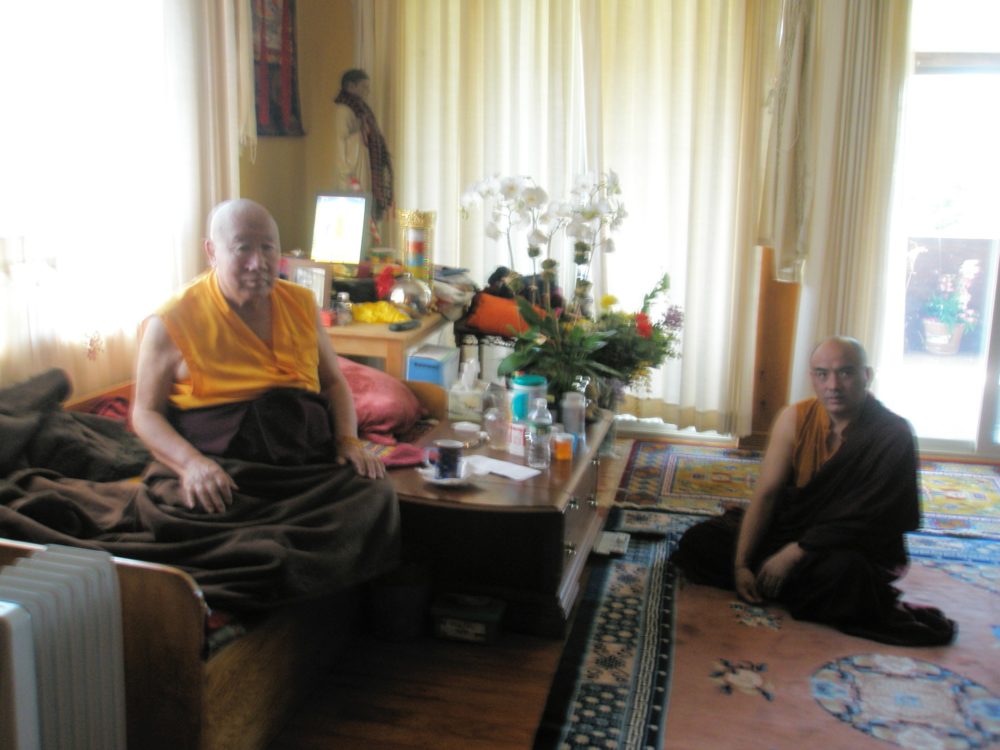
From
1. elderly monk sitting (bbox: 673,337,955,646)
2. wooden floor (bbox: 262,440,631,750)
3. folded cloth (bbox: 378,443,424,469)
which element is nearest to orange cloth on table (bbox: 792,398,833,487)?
elderly monk sitting (bbox: 673,337,955,646)

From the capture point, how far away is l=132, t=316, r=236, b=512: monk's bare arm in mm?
2240

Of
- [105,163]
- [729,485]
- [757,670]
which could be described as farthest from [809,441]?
[105,163]

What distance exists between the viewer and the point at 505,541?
107 inches

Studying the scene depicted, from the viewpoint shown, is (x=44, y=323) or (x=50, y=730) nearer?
(x=50, y=730)

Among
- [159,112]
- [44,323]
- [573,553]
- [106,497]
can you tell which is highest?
[159,112]

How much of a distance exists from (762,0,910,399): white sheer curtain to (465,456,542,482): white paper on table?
6.30 ft

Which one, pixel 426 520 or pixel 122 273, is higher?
pixel 122 273

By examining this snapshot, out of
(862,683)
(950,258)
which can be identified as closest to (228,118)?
(862,683)

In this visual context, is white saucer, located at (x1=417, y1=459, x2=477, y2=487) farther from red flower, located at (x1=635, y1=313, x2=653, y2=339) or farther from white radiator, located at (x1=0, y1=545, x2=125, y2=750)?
red flower, located at (x1=635, y1=313, x2=653, y2=339)

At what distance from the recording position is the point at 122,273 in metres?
3.16

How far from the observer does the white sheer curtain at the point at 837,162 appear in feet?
13.5

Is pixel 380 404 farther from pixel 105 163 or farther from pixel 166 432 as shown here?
pixel 105 163

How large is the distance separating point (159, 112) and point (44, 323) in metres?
0.85

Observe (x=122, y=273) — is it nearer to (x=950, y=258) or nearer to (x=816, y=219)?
(x=816, y=219)
